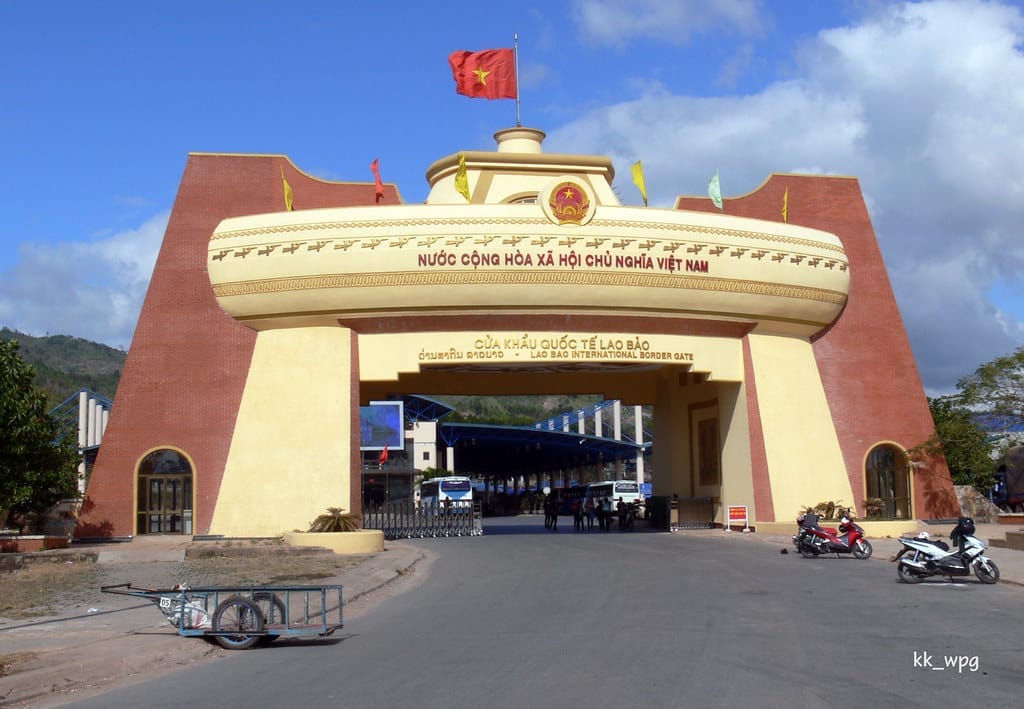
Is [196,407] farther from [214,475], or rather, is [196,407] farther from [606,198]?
[606,198]

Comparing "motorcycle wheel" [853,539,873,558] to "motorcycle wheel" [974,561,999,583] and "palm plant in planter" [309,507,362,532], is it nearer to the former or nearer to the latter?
"motorcycle wheel" [974,561,999,583]

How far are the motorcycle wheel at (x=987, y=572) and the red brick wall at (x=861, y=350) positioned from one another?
1662 cm

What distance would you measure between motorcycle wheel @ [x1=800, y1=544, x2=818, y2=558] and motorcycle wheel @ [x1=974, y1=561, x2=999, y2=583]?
21.9 ft

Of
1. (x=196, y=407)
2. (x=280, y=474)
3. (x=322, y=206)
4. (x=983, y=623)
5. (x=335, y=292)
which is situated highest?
(x=322, y=206)

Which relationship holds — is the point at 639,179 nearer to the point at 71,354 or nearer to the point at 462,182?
the point at 462,182

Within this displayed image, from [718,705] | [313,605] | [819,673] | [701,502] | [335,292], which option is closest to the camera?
[718,705]

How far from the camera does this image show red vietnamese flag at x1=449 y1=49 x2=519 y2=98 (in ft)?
115

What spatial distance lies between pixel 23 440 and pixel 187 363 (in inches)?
205

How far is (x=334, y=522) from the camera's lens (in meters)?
29.9

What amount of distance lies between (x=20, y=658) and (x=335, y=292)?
20456 millimetres

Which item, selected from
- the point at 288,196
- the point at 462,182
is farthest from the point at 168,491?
the point at 462,182

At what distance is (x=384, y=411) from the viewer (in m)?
75.3

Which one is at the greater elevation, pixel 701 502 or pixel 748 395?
pixel 748 395

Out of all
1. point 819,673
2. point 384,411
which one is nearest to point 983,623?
point 819,673
